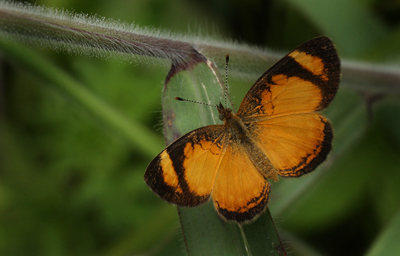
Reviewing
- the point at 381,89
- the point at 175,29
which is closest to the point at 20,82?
the point at 175,29

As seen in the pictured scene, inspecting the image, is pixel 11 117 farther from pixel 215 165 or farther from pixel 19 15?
pixel 215 165

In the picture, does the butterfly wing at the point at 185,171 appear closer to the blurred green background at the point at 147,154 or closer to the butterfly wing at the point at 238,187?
the butterfly wing at the point at 238,187

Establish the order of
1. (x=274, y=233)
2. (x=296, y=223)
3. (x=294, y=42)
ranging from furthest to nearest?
(x=294, y=42) → (x=296, y=223) → (x=274, y=233)

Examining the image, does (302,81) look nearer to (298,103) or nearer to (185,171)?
(298,103)

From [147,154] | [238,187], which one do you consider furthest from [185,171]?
[147,154]

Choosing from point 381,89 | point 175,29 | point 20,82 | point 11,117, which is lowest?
point 11,117

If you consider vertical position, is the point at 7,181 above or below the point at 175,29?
below
